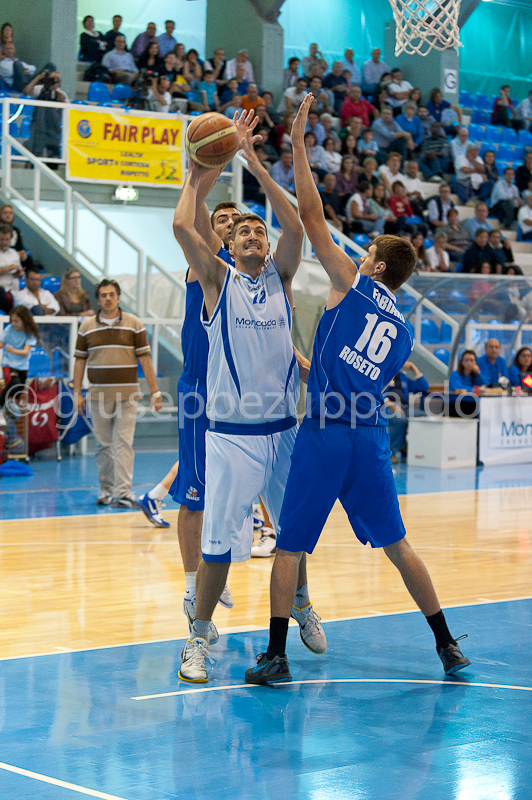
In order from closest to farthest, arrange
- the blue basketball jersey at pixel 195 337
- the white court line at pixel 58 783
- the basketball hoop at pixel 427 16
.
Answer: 1. the white court line at pixel 58 783
2. the blue basketball jersey at pixel 195 337
3. the basketball hoop at pixel 427 16

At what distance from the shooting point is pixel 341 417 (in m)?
4.57

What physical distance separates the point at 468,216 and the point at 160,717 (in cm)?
1732

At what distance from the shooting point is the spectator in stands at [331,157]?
18344 mm

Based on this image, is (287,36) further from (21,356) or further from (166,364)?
(21,356)

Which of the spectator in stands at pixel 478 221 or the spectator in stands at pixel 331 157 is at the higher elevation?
the spectator in stands at pixel 331 157

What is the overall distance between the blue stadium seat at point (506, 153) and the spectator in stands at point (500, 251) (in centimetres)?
511

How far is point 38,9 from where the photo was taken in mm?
17453

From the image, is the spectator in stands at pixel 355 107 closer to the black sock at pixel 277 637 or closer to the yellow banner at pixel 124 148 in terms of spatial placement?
the yellow banner at pixel 124 148

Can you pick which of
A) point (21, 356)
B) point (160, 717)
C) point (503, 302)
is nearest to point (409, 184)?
point (503, 302)

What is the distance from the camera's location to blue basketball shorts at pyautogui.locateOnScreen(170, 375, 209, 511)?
5.27m

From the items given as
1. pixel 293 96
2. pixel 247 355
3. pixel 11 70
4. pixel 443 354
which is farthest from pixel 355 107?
pixel 247 355

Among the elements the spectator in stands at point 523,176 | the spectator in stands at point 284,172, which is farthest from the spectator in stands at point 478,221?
the spectator in stands at point 284,172

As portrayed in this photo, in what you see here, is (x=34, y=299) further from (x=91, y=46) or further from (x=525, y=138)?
(x=525, y=138)

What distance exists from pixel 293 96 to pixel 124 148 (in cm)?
506
